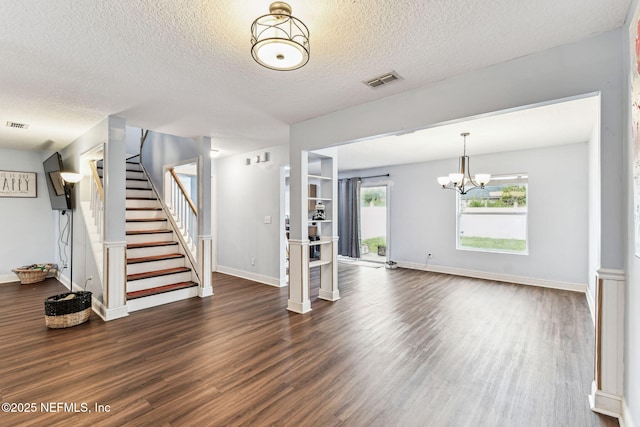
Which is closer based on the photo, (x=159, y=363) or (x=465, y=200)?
(x=159, y=363)

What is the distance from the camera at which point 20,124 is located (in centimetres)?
395

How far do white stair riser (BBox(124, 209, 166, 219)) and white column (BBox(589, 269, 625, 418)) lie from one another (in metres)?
5.90

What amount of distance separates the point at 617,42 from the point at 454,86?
1007 mm

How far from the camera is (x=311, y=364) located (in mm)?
2588

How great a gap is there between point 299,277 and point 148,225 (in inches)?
122

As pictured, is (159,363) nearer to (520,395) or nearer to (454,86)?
(520,395)

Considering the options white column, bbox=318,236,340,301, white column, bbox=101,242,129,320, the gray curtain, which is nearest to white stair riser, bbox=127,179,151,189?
white column, bbox=101,242,129,320

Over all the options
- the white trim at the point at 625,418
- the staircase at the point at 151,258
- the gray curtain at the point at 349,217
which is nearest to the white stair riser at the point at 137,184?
the staircase at the point at 151,258

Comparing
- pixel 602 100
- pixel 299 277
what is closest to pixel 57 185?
pixel 299 277

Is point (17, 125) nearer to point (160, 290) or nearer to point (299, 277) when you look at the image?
point (160, 290)

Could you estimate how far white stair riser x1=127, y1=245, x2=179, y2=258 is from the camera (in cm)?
462

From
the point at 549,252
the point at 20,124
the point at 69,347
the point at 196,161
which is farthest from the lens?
the point at 549,252

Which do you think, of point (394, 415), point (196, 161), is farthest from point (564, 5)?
point (196, 161)

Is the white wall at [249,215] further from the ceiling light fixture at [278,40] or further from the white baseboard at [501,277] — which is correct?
the white baseboard at [501,277]
